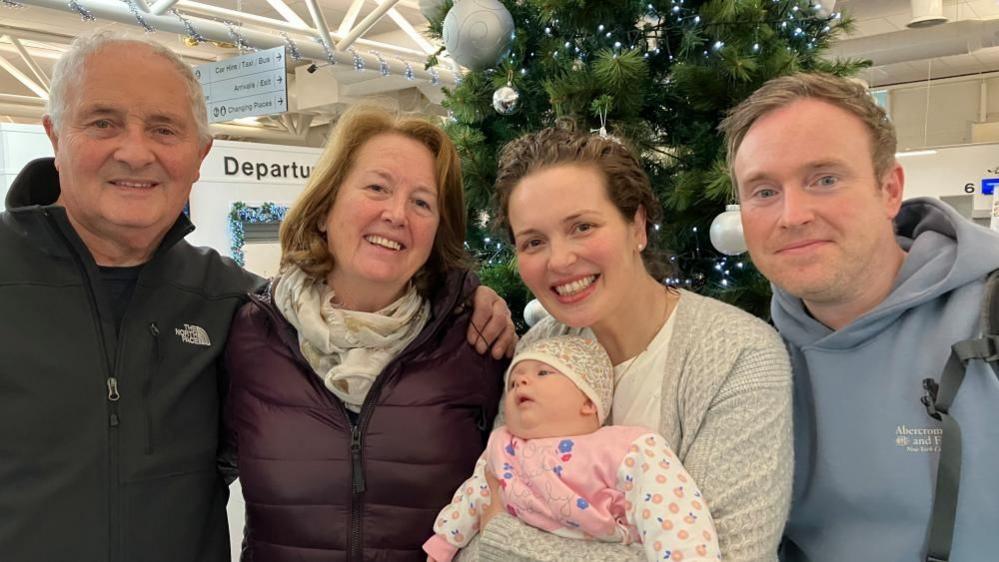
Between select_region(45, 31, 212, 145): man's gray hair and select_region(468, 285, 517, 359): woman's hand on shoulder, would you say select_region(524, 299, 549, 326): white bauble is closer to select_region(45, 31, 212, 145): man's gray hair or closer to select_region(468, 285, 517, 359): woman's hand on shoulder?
select_region(468, 285, 517, 359): woman's hand on shoulder

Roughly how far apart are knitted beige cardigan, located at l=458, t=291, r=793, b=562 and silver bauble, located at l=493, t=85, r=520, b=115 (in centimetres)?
134

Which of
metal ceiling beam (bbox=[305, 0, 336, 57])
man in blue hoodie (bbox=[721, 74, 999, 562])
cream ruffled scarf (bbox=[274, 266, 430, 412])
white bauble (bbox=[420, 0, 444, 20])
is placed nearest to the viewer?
man in blue hoodie (bbox=[721, 74, 999, 562])

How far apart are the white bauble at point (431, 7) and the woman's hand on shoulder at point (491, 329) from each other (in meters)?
1.63

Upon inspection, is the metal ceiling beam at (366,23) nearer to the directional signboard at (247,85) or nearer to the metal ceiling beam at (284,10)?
the metal ceiling beam at (284,10)

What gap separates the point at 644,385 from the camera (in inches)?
67.5

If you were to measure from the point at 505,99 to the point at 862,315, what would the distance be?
1.54 m

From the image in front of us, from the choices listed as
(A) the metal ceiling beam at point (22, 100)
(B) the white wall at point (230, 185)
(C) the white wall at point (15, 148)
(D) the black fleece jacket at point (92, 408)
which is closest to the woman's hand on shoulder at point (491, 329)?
(D) the black fleece jacket at point (92, 408)

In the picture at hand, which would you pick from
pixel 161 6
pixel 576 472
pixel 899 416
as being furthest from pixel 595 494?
pixel 161 6

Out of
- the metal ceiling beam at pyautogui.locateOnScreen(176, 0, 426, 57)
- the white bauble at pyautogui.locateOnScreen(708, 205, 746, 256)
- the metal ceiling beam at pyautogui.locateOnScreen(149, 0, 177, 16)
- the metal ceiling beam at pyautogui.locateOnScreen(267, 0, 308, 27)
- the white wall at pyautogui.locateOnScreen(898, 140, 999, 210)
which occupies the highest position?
the metal ceiling beam at pyautogui.locateOnScreen(267, 0, 308, 27)

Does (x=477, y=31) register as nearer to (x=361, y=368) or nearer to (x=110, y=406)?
(x=361, y=368)

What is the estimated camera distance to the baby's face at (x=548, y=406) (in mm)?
1679

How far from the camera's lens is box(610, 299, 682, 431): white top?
1677 millimetres

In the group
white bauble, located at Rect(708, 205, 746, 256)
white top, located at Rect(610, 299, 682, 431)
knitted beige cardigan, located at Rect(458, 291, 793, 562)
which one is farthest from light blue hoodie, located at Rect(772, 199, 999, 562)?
white bauble, located at Rect(708, 205, 746, 256)

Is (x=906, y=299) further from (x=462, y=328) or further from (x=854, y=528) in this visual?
(x=462, y=328)
